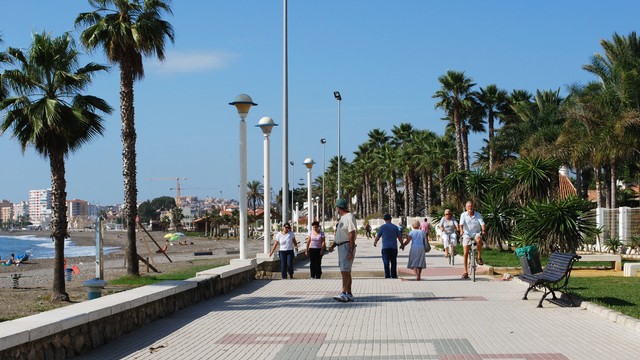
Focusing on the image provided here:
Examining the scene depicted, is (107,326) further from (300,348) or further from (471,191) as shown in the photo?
(471,191)

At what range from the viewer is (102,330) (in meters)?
9.43

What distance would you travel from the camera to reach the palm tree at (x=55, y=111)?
757 inches

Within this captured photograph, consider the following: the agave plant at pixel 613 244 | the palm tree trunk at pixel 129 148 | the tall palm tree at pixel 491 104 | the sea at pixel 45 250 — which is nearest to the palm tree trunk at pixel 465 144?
the tall palm tree at pixel 491 104

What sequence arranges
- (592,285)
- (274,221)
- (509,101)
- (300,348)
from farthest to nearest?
(274,221), (509,101), (592,285), (300,348)

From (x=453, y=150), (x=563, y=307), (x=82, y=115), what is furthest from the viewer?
→ (x=453, y=150)

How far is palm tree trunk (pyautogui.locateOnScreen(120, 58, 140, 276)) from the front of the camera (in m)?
24.3

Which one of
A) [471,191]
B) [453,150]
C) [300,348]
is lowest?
[300,348]

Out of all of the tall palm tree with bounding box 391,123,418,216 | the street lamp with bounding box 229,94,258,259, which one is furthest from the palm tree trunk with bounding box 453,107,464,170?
the street lamp with bounding box 229,94,258,259

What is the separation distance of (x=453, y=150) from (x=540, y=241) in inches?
2023

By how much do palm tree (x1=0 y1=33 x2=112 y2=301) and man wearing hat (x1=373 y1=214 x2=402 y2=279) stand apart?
25.1 feet

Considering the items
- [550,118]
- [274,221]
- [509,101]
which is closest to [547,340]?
[550,118]

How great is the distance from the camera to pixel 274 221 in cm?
14675

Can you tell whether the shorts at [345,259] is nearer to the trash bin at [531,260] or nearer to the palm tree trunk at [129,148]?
the trash bin at [531,260]

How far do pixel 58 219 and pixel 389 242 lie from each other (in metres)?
8.36
